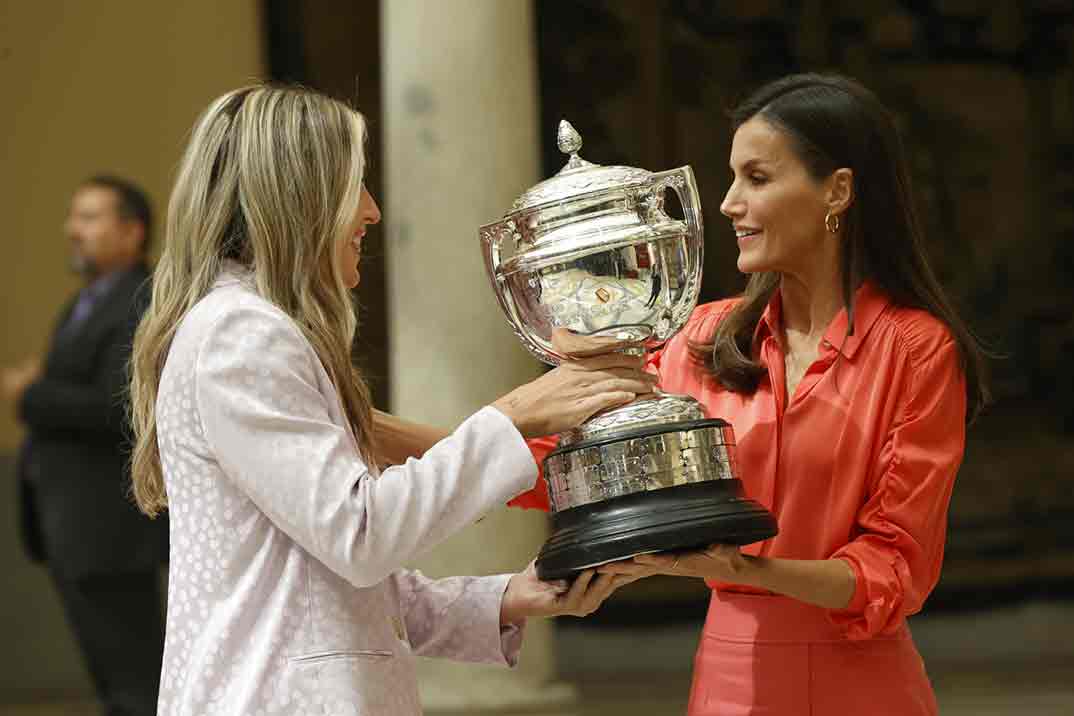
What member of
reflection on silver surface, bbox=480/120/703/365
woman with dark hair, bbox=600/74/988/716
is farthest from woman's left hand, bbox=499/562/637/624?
reflection on silver surface, bbox=480/120/703/365

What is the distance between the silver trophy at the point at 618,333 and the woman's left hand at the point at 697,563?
2 cm

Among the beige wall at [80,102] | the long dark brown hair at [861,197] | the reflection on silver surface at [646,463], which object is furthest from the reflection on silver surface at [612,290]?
the beige wall at [80,102]

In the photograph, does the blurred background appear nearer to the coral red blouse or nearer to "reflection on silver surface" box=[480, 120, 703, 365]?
the coral red blouse

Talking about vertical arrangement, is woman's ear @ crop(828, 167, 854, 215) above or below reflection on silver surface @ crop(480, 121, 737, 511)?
above

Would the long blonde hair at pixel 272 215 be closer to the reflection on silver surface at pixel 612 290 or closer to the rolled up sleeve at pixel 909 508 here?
the reflection on silver surface at pixel 612 290

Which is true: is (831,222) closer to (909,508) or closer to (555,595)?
(909,508)

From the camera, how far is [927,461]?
253 cm

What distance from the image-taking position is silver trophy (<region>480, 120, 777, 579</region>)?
2.37m

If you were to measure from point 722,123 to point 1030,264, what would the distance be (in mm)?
1637

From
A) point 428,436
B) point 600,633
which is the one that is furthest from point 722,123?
point 428,436

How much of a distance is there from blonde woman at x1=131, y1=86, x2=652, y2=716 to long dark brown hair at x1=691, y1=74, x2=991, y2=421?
1.67ft

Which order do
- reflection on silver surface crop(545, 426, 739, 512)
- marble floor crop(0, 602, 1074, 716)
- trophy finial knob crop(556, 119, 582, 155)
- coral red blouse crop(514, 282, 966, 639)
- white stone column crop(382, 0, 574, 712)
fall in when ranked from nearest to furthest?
reflection on silver surface crop(545, 426, 739, 512) < coral red blouse crop(514, 282, 966, 639) < trophy finial knob crop(556, 119, 582, 155) < white stone column crop(382, 0, 574, 712) < marble floor crop(0, 602, 1074, 716)

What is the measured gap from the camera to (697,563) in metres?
2.36

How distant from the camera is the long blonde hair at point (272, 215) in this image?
2279 mm
